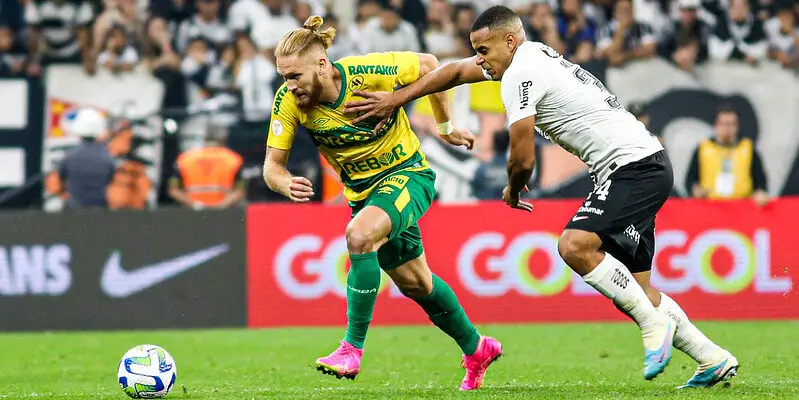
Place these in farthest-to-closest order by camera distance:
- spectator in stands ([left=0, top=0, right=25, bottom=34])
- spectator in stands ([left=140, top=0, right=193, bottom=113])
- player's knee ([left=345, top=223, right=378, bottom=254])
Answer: spectator in stands ([left=0, top=0, right=25, bottom=34]) < spectator in stands ([left=140, top=0, right=193, bottom=113]) < player's knee ([left=345, top=223, right=378, bottom=254])

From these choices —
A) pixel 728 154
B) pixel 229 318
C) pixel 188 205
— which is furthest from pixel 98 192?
pixel 728 154

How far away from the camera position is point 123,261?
1395 cm

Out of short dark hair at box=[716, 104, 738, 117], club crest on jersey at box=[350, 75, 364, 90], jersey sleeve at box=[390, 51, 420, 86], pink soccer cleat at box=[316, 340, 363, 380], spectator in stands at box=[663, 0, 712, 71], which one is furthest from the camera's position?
spectator in stands at box=[663, 0, 712, 71]

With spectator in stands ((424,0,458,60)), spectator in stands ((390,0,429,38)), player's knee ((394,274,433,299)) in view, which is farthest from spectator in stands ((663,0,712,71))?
player's knee ((394,274,433,299))

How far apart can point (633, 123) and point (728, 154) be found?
740cm

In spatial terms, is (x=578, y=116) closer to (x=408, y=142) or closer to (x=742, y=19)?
(x=408, y=142)

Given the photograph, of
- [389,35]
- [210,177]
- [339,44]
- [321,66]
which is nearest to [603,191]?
[321,66]

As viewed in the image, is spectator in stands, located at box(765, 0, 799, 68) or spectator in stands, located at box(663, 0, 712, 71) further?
spectator in stands, located at box(765, 0, 799, 68)

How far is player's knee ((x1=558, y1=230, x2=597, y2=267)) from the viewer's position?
286 inches

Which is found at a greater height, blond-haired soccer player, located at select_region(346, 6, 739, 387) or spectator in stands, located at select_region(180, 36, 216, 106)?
blond-haired soccer player, located at select_region(346, 6, 739, 387)

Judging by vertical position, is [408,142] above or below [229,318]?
above

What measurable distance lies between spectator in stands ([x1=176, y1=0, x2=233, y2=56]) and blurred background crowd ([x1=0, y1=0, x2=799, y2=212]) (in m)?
0.02

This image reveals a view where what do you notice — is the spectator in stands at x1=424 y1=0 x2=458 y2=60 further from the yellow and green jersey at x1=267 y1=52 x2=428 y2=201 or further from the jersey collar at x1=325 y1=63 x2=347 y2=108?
the jersey collar at x1=325 y1=63 x2=347 y2=108

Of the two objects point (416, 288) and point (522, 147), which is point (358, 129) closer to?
point (416, 288)
